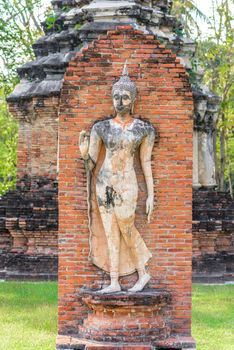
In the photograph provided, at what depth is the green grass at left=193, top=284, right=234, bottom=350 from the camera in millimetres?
9227

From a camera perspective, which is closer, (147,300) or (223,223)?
(147,300)

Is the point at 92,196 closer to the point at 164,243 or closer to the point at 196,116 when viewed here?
the point at 164,243

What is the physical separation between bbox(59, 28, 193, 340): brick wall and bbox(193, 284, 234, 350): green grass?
1.59 meters

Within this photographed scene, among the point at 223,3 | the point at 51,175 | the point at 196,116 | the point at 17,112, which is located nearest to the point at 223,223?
the point at 196,116

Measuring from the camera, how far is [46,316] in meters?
10.8

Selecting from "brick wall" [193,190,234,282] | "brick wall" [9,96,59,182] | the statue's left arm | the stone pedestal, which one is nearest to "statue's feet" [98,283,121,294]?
the stone pedestal

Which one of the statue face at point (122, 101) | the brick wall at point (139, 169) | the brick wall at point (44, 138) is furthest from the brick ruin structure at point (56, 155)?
the statue face at point (122, 101)

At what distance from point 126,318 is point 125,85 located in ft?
7.84

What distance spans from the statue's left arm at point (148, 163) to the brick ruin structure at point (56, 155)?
271 inches

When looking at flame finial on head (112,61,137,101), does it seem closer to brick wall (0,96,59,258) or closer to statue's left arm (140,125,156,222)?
statue's left arm (140,125,156,222)

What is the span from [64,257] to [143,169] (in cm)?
125

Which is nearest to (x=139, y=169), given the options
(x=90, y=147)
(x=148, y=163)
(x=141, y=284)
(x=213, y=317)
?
(x=148, y=163)

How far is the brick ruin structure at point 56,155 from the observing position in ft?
48.0

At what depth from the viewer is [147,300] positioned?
746 centimetres
